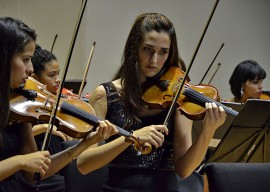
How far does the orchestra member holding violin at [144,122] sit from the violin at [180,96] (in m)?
0.02

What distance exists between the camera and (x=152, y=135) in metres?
1.31

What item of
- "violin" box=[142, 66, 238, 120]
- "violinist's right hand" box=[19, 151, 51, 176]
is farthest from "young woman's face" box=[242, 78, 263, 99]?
"violinist's right hand" box=[19, 151, 51, 176]

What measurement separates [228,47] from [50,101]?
10.8 feet

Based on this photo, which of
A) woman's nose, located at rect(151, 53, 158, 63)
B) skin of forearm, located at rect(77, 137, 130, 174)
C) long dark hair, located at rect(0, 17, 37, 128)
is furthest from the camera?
woman's nose, located at rect(151, 53, 158, 63)

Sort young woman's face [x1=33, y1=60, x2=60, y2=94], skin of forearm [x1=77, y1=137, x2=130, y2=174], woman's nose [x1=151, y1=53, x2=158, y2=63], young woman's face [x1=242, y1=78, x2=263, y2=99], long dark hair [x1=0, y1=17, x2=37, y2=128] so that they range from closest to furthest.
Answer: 1. long dark hair [x1=0, y1=17, x2=37, y2=128]
2. skin of forearm [x1=77, y1=137, x2=130, y2=174]
3. woman's nose [x1=151, y1=53, x2=158, y2=63]
4. young woman's face [x1=33, y1=60, x2=60, y2=94]
5. young woman's face [x1=242, y1=78, x2=263, y2=99]

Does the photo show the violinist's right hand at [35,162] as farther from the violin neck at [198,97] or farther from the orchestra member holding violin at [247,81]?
the orchestra member holding violin at [247,81]

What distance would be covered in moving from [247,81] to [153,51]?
1.99 m

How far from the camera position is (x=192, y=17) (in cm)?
443

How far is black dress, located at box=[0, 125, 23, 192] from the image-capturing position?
4.43ft

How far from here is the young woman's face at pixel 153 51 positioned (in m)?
1.54

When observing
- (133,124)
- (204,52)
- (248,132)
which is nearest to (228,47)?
(204,52)

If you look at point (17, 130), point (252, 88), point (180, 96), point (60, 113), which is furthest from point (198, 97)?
point (252, 88)

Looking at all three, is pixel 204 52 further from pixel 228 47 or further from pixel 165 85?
pixel 165 85

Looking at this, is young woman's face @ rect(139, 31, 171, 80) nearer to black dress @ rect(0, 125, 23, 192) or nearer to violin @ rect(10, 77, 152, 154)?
violin @ rect(10, 77, 152, 154)
